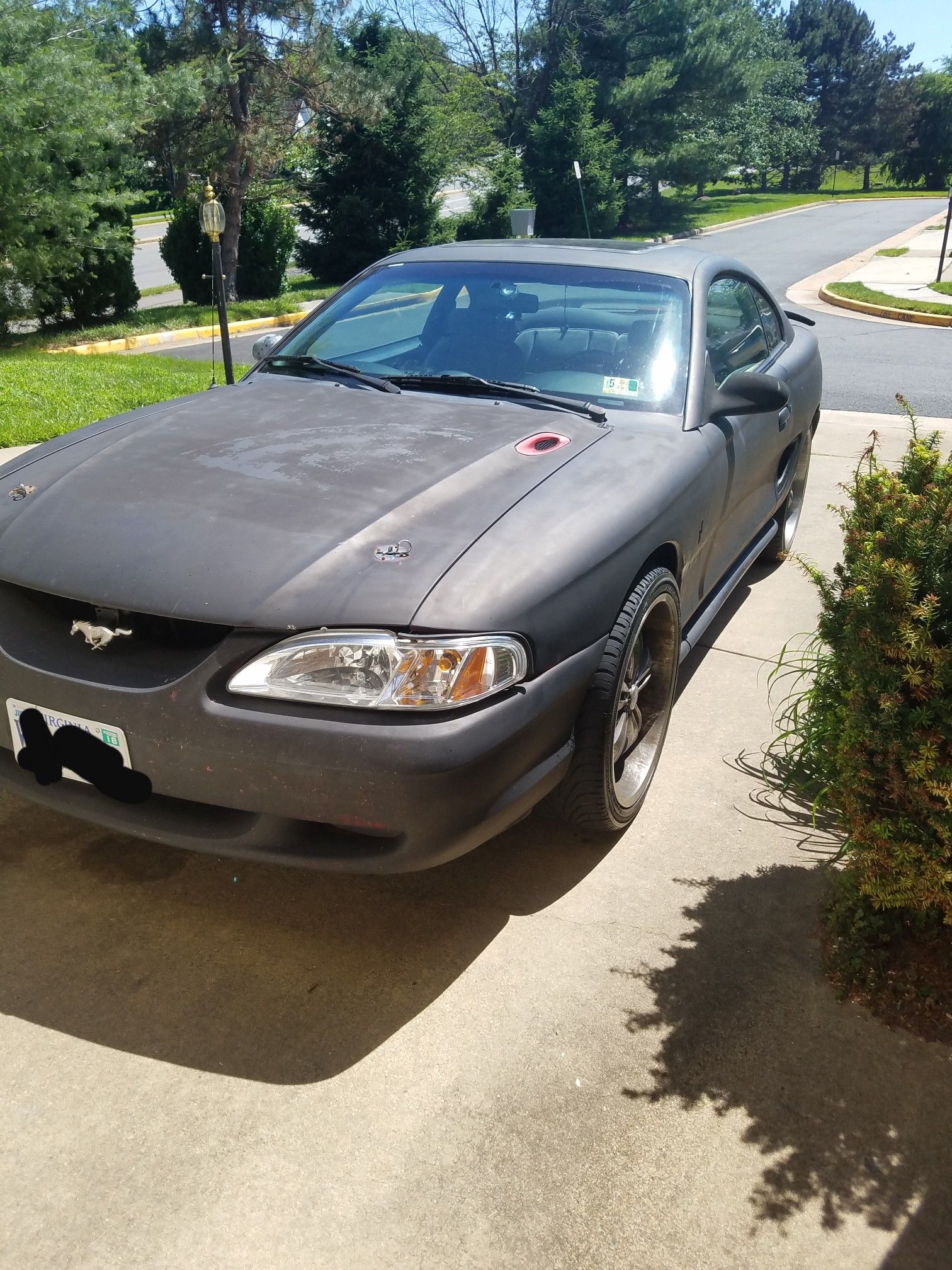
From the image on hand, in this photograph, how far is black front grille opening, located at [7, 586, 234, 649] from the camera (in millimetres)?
2371

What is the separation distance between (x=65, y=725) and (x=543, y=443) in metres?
1.48

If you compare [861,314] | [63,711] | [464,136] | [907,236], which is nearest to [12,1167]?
[63,711]

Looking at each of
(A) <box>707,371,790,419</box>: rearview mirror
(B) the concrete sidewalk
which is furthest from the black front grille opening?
(B) the concrete sidewalk

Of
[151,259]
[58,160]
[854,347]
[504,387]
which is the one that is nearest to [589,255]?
[504,387]

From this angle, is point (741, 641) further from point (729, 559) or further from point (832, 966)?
point (832, 966)

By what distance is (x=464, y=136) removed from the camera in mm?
26297

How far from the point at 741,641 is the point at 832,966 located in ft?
7.13

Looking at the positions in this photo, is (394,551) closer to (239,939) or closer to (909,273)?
(239,939)

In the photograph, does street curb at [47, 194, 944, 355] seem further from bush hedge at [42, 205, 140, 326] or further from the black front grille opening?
the black front grille opening

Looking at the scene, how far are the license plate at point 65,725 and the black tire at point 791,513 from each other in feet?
11.7

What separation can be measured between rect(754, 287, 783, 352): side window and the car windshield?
1.15m

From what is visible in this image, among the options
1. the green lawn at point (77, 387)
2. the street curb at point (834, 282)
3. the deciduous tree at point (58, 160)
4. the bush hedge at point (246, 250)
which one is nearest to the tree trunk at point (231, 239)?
the bush hedge at point (246, 250)

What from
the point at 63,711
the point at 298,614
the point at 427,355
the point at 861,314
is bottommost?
the point at 861,314

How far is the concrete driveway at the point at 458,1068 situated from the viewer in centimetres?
192
